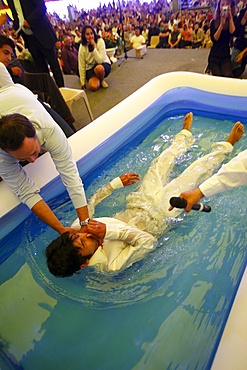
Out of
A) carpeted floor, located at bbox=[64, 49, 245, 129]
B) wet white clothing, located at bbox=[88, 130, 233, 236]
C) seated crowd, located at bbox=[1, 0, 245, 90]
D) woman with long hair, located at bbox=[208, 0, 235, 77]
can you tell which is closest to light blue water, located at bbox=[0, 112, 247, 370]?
wet white clothing, located at bbox=[88, 130, 233, 236]

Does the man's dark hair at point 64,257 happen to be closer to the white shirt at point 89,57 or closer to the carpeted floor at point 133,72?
the carpeted floor at point 133,72

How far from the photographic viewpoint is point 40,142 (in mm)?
1378

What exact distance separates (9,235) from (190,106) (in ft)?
7.04

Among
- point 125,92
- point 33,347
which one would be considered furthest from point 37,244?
point 125,92

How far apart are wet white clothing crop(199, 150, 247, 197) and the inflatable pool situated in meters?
0.44

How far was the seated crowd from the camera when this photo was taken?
198 inches

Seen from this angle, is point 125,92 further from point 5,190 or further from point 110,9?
point 110,9

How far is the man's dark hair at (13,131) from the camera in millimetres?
1109

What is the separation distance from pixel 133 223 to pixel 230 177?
1.97ft

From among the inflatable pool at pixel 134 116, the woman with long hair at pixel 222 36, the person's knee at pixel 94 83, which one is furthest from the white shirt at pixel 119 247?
the person's knee at pixel 94 83

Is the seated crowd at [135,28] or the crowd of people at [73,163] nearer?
the crowd of people at [73,163]

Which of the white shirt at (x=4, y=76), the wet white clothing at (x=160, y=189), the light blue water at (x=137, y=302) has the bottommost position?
the light blue water at (x=137, y=302)

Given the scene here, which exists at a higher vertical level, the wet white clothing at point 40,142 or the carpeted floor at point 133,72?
the wet white clothing at point 40,142

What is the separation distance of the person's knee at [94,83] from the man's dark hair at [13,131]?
2983mm
